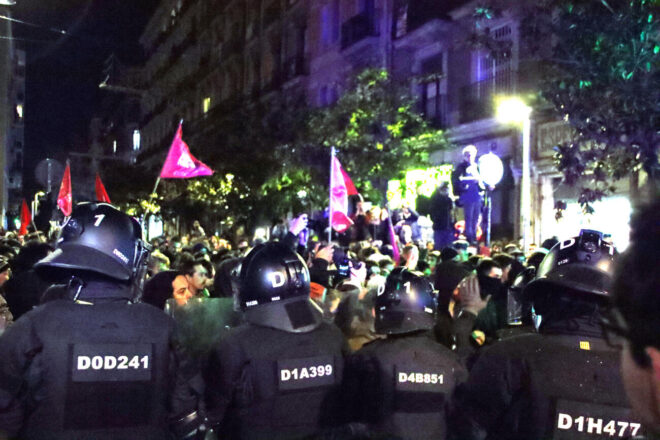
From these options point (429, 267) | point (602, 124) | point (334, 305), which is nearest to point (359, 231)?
point (429, 267)

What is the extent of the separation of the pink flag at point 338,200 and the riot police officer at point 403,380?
794 centimetres

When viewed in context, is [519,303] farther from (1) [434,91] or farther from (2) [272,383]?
(1) [434,91]

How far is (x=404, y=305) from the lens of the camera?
3.87 m

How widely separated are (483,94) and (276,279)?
676 inches

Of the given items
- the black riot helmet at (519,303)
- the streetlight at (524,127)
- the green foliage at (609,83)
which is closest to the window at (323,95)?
the streetlight at (524,127)

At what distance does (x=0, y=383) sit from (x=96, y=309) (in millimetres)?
441

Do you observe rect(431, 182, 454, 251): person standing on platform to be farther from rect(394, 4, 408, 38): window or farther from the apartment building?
rect(394, 4, 408, 38): window

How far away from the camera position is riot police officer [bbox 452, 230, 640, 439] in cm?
277

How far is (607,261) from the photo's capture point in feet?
10.7

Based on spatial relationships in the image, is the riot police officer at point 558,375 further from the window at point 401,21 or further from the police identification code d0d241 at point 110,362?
the window at point 401,21

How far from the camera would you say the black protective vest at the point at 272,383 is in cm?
345

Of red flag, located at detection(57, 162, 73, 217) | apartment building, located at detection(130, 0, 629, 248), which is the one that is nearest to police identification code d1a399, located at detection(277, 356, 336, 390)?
apartment building, located at detection(130, 0, 629, 248)

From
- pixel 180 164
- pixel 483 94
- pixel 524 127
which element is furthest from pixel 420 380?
pixel 483 94

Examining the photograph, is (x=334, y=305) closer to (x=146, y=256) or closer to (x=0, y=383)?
(x=146, y=256)
